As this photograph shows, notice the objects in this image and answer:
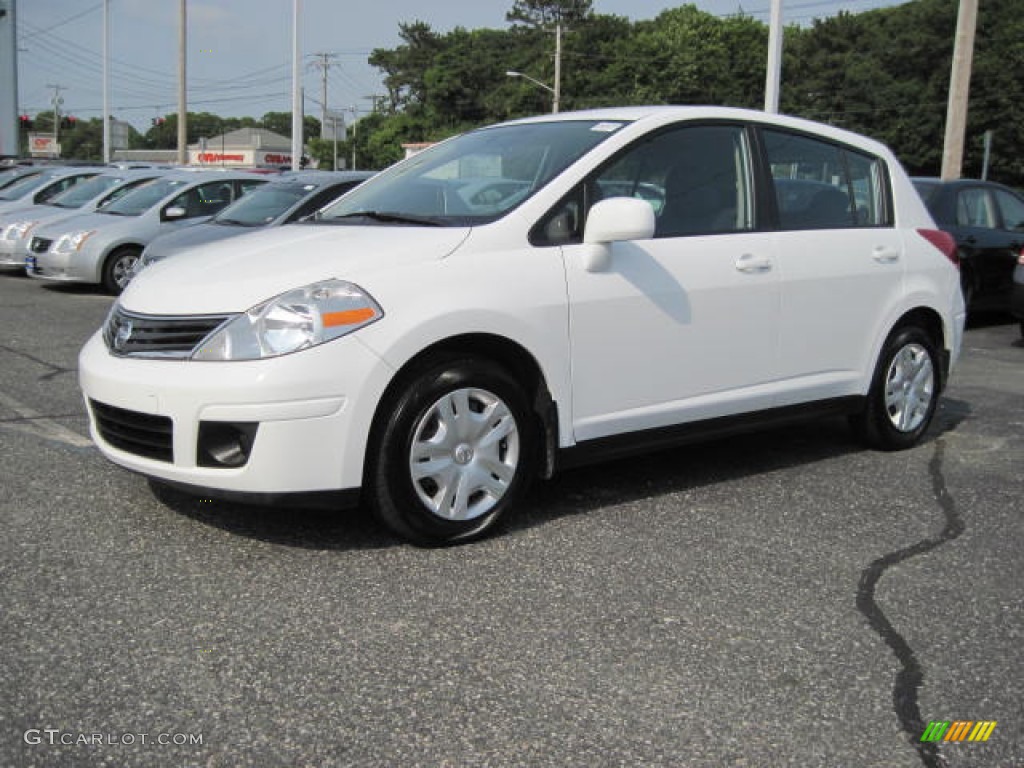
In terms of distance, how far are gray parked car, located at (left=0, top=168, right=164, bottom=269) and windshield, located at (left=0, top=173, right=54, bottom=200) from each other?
1272 mm

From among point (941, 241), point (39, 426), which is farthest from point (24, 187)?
point (941, 241)

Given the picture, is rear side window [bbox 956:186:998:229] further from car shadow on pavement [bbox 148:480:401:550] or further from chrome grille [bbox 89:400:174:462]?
chrome grille [bbox 89:400:174:462]

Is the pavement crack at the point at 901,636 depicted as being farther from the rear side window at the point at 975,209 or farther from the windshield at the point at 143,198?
the windshield at the point at 143,198

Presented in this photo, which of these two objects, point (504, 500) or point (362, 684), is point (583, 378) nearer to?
point (504, 500)

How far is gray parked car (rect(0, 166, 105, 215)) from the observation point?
648 inches

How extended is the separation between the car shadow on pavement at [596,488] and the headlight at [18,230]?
11.2 metres

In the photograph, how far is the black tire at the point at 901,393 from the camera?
216 inches

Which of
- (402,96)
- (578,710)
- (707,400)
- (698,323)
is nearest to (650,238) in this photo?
(698,323)

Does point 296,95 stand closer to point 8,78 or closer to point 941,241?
point 8,78

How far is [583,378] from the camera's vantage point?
13.7 ft

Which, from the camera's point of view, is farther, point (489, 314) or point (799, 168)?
point (799, 168)

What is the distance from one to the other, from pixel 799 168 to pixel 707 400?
1342 mm

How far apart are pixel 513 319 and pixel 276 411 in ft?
3.13

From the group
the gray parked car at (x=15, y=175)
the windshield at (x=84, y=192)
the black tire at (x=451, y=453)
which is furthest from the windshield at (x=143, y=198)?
the black tire at (x=451, y=453)
